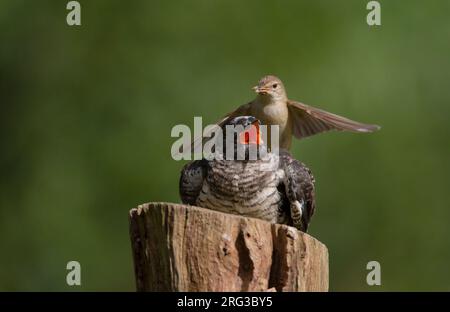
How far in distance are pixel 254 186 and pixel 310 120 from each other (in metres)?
3.08

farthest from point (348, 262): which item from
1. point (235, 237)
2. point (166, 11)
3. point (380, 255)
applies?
point (235, 237)

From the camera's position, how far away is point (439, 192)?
13242 mm

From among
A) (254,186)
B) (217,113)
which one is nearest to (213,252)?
(254,186)

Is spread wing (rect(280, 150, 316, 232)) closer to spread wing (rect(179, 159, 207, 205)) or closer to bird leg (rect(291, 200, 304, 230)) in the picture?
bird leg (rect(291, 200, 304, 230))

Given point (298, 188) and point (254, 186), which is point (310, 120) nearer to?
point (298, 188)

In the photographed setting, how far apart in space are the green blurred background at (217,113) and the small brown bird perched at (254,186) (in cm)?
476

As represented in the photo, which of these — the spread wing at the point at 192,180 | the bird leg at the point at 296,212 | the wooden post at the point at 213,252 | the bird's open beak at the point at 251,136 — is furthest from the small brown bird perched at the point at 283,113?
the wooden post at the point at 213,252

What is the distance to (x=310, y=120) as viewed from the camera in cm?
953

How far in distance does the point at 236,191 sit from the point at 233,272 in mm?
1240

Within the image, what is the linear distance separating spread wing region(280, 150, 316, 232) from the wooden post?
1.08m

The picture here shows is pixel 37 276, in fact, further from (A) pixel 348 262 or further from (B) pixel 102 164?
(A) pixel 348 262

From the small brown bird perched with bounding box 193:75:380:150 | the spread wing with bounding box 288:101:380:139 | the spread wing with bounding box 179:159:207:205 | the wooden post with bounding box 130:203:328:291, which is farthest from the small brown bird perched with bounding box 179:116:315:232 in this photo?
the small brown bird perched with bounding box 193:75:380:150

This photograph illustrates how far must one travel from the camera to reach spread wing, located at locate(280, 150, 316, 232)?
6680mm

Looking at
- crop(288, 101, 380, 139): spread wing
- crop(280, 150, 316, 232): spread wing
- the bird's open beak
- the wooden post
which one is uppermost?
crop(288, 101, 380, 139): spread wing
